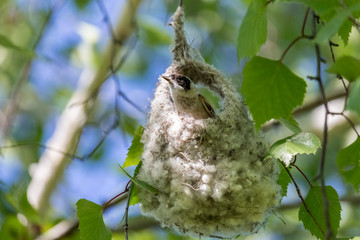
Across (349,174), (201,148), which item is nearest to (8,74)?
(201,148)

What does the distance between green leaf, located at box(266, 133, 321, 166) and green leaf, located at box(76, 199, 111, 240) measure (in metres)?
0.70

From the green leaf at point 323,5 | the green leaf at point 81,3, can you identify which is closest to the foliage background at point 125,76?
the green leaf at point 81,3

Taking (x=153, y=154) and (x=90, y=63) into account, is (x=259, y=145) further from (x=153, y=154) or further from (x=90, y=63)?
(x=90, y=63)

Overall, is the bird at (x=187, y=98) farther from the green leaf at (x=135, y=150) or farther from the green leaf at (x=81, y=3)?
the green leaf at (x=81, y=3)

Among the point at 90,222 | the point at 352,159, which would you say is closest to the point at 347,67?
the point at 352,159

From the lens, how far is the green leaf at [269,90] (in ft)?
5.24

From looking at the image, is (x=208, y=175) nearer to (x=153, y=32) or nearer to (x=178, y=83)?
(x=178, y=83)

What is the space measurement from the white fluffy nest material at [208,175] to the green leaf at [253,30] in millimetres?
400

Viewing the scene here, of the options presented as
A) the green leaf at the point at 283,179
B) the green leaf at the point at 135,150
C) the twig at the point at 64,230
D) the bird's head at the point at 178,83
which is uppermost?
the bird's head at the point at 178,83

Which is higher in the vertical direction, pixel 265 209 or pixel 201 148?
pixel 201 148

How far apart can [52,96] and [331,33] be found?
552 cm

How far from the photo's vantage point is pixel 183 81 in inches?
99.8

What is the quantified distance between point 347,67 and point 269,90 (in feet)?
0.81

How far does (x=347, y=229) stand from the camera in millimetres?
4844
